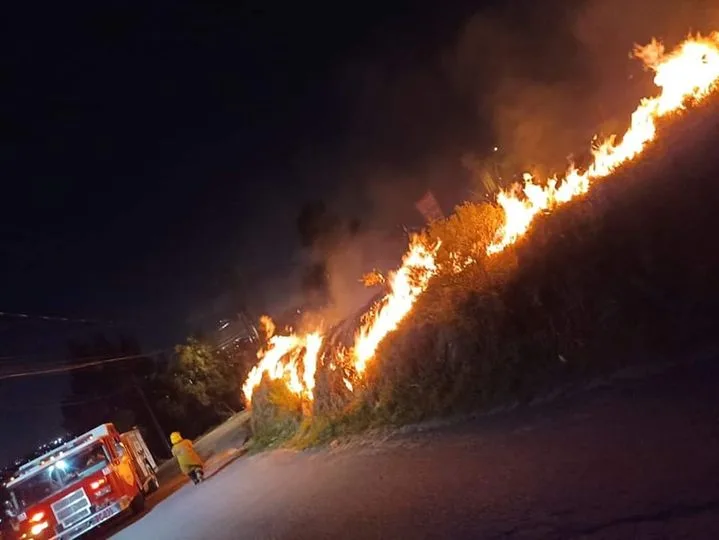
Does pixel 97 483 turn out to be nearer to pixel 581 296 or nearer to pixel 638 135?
pixel 581 296

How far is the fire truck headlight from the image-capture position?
55.7ft

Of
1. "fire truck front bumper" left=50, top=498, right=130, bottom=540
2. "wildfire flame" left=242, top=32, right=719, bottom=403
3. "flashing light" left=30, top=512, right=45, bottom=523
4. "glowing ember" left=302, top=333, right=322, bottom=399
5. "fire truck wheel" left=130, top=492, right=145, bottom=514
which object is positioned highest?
"wildfire flame" left=242, top=32, right=719, bottom=403

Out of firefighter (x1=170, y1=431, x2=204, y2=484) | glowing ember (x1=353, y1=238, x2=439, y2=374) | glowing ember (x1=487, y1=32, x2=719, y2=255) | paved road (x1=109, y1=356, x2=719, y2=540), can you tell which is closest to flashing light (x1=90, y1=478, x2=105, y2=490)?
firefighter (x1=170, y1=431, x2=204, y2=484)

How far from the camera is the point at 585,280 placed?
768 centimetres

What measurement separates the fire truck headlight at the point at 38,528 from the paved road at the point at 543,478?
32.0 feet

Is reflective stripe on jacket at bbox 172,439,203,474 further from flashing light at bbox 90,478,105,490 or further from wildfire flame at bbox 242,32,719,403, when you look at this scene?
wildfire flame at bbox 242,32,719,403

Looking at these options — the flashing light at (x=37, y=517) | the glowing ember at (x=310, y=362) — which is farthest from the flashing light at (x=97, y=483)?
the glowing ember at (x=310, y=362)

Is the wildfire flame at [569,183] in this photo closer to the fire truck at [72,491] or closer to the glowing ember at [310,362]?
the glowing ember at [310,362]

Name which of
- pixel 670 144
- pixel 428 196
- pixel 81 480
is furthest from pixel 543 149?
pixel 81 480

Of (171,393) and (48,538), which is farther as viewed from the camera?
(171,393)

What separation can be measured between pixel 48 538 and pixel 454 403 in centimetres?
1327

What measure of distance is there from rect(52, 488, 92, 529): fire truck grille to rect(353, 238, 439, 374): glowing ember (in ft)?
32.3

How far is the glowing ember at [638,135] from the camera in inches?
342

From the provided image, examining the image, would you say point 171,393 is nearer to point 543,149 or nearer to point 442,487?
point 543,149
